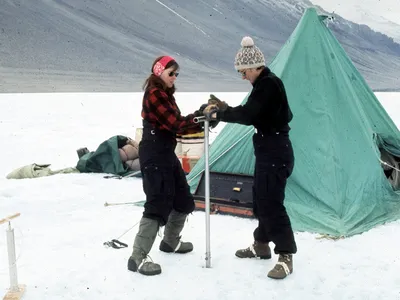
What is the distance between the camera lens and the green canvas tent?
5699 millimetres

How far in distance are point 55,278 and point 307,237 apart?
7.49 feet

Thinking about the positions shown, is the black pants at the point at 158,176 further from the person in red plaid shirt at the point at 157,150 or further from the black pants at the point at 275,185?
the black pants at the point at 275,185

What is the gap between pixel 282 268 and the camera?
433 cm

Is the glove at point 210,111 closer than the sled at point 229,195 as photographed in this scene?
Yes

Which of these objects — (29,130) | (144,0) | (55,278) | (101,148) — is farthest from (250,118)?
(144,0)

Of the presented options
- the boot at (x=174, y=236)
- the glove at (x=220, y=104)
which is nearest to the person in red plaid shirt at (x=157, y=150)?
the glove at (x=220, y=104)

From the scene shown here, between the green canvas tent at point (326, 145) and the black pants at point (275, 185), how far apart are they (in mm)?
1134

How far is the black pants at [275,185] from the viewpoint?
4281 mm

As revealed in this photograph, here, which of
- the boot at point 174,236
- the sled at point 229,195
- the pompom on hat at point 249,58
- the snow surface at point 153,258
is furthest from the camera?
the sled at point 229,195

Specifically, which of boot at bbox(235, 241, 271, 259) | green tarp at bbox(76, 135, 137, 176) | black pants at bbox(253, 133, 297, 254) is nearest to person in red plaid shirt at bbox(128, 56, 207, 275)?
black pants at bbox(253, 133, 297, 254)

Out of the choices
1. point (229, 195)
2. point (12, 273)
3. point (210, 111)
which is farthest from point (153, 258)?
point (229, 195)

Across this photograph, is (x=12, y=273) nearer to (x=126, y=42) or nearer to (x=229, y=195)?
(x=229, y=195)

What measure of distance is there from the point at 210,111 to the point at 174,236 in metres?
1.22

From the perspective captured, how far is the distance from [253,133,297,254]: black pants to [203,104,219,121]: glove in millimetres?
403
